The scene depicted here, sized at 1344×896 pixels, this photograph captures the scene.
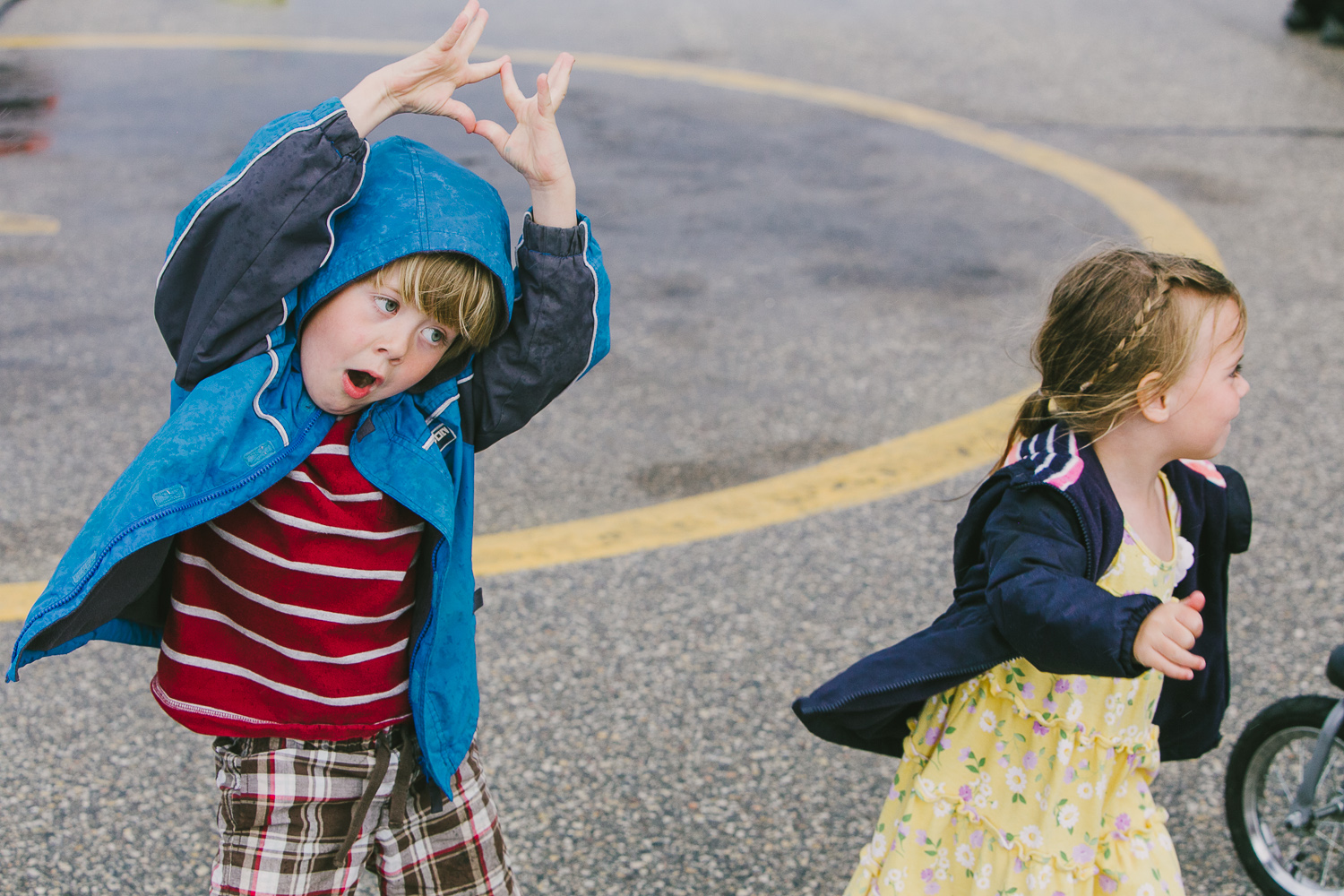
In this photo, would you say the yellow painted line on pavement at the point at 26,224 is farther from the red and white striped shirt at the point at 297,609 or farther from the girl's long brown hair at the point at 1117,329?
the girl's long brown hair at the point at 1117,329

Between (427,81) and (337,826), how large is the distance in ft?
3.50

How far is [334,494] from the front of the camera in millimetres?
1802

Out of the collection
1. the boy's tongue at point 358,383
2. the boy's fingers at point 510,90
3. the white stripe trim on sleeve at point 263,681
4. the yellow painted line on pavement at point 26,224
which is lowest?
the yellow painted line on pavement at point 26,224

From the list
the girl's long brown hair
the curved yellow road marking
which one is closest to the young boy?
the girl's long brown hair

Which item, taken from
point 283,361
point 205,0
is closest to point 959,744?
point 283,361

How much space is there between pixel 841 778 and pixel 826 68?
297 inches

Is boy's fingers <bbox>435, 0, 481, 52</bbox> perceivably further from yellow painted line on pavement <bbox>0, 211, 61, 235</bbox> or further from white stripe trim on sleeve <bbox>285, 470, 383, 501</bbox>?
yellow painted line on pavement <bbox>0, 211, 61, 235</bbox>

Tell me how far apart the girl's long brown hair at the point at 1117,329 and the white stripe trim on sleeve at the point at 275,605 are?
101cm

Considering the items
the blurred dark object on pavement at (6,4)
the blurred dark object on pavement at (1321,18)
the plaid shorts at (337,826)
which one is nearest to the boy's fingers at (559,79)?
the plaid shorts at (337,826)

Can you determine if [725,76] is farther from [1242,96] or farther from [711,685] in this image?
[711,685]

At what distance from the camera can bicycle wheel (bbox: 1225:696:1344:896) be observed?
251cm

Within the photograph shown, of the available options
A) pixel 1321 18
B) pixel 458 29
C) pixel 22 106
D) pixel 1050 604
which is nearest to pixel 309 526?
pixel 458 29

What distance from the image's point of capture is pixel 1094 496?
1916mm

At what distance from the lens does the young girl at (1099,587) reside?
6.33ft
